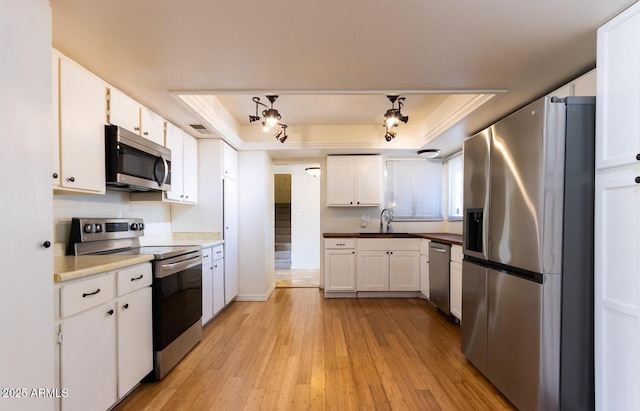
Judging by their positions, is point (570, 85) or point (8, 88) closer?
point (8, 88)

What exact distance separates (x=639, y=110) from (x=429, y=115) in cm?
245

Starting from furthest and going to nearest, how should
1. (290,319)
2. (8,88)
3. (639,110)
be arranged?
(290,319) < (639,110) < (8,88)

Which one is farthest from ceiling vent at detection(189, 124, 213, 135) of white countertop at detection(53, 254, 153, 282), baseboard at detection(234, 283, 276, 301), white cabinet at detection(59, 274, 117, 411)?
baseboard at detection(234, 283, 276, 301)

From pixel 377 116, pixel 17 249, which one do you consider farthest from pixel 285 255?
pixel 17 249

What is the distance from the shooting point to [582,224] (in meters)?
1.55

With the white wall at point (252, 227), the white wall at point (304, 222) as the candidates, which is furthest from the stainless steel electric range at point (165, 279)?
the white wall at point (304, 222)

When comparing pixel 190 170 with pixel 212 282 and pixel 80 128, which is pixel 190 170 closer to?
pixel 212 282

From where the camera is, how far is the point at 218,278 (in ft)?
11.1

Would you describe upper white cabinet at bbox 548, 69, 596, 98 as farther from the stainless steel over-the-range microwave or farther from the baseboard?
the baseboard

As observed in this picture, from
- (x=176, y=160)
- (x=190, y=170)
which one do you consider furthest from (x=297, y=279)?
(x=176, y=160)

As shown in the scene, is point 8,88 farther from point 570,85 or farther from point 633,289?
point 570,85

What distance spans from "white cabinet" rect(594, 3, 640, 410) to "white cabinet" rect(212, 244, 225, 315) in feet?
10.5

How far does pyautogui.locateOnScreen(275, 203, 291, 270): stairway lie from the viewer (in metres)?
6.99

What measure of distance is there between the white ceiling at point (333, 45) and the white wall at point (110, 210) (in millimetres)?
898
